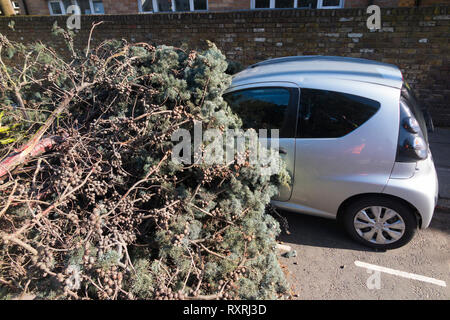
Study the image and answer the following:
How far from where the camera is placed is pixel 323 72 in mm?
2953

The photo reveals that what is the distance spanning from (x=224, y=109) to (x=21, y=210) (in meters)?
1.99

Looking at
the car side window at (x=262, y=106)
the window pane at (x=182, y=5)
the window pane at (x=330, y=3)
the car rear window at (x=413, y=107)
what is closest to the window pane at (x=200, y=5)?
the window pane at (x=182, y=5)

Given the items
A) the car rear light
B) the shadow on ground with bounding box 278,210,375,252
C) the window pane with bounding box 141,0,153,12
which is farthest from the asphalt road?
the window pane with bounding box 141,0,153,12

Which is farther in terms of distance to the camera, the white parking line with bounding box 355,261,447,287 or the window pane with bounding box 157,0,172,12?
the window pane with bounding box 157,0,172,12

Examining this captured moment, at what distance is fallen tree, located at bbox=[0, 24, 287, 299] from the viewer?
6.56 feet

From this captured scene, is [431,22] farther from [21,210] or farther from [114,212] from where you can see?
[21,210]

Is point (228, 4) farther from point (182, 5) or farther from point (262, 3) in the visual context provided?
point (182, 5)

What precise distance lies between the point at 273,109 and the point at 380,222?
5.37ft

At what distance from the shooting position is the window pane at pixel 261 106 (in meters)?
2.97

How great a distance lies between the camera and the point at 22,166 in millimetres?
2404

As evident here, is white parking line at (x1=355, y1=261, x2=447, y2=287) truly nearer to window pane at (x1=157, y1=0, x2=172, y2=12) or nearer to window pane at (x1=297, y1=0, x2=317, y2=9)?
window pane at (x1=297, y1=0, x2=317, y2=9)

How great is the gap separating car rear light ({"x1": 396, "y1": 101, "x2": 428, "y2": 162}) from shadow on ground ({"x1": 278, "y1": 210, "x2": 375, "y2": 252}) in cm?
114

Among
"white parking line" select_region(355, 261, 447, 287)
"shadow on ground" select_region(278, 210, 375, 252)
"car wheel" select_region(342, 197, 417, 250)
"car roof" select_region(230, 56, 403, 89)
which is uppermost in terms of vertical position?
"car roof" select_region(230, 56, 403, 89)

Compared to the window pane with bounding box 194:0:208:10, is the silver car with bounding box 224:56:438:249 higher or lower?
lower
